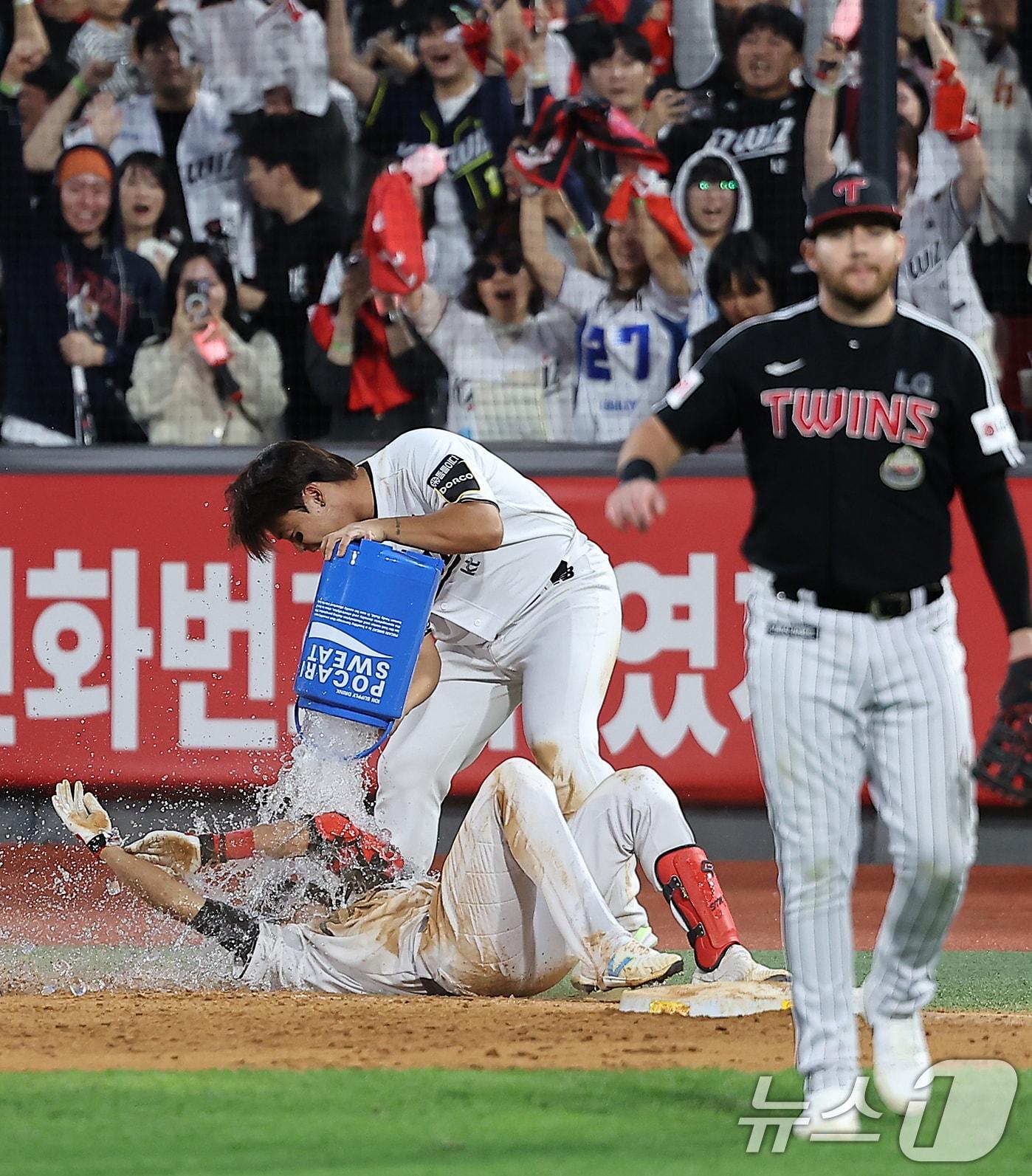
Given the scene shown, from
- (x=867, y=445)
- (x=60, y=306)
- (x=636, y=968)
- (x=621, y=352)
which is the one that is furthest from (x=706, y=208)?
(x=867, y=445)

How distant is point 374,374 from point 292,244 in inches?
30.8

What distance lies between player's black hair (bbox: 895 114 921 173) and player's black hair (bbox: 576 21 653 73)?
1218mm

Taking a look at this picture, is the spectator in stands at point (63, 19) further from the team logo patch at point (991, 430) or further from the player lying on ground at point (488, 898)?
the team logo patch at point (991, 430)

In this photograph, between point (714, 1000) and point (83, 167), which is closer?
point (714, 1000)

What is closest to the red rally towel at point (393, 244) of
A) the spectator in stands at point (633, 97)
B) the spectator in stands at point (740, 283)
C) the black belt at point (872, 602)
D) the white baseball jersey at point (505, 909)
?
the spectator in stands at point (633, 97)

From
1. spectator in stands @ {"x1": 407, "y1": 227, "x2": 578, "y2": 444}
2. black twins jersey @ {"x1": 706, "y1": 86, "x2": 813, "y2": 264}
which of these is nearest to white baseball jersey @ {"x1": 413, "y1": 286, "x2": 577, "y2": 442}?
spectator in stands @ {"x1": 407, "y1": 227, "x2": 578, "y2": 444}

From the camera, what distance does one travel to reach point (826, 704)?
11.2ft

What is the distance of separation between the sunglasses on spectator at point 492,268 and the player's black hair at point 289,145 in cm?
90

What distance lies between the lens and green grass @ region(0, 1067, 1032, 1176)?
3139 millimetres

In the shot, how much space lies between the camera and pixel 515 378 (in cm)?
806

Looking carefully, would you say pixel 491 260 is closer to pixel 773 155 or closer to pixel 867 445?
pixel 773 155

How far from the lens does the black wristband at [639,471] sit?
353 cm

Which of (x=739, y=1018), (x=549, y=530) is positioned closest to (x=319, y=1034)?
(x=739, y=1018)

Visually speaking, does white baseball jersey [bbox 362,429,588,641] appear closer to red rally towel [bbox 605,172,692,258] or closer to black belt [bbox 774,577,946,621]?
black belt [bbox 774,577,946,621]
